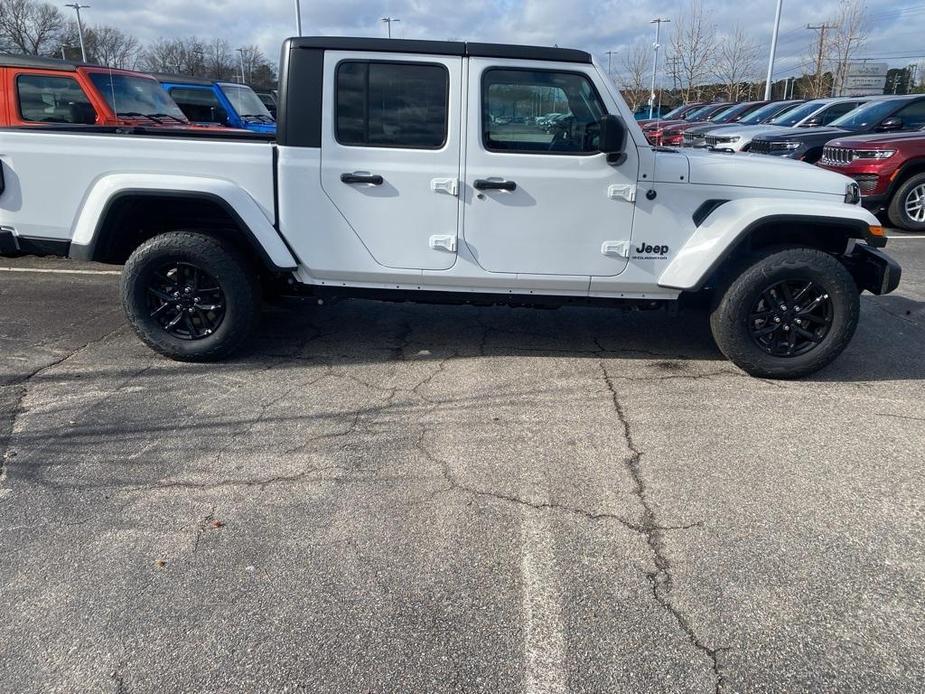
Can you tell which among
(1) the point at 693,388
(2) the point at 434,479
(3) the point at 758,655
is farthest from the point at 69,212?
(3) the point at 758,655

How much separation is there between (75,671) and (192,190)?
2.85 metres

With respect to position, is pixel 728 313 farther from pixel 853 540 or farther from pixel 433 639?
pixel 433 639

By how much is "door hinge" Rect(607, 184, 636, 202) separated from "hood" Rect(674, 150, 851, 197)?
357mm

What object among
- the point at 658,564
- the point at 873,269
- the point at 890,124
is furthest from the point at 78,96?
Answer: the point at 890,124

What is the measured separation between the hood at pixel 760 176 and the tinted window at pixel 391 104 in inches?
61.8

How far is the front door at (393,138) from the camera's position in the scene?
4285 mm

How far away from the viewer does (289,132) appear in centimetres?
433

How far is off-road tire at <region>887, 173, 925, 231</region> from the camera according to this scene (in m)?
9.77

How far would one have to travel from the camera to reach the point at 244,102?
43.1ft

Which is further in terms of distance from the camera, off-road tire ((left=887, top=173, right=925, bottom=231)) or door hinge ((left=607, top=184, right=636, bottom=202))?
off-road tire ((left=887, top=173, right=925, bottom=231))

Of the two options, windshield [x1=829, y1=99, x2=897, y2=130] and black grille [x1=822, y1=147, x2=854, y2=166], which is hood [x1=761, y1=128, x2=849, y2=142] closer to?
windshield [x1=829, y1=99, x2=897, y2=130]

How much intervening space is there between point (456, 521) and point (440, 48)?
2.77m

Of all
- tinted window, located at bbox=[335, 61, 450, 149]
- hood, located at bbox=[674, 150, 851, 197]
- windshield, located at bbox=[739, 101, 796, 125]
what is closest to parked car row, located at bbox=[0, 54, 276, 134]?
tinted window, located at bbox=[335, 61, 450, 149]

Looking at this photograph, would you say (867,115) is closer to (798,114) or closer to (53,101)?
(798,114)
